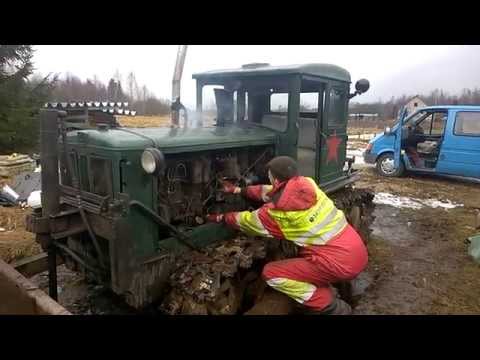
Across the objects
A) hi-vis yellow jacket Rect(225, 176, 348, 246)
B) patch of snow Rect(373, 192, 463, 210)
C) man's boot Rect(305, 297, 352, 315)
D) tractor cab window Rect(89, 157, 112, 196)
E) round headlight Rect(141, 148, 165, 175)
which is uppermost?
round headlight Rect(141, 148, 165, 175)

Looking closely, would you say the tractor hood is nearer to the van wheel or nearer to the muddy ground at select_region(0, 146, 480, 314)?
the muddy ground at select_region(0, 146, 480, 314)

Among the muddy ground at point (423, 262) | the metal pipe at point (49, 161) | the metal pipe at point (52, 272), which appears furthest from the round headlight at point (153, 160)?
the muddy ground at point (423, 262)

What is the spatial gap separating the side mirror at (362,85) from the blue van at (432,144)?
251 inches

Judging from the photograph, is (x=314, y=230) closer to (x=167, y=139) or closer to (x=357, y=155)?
(x=167, y=139)

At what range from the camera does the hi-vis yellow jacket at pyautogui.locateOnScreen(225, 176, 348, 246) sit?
131 inches

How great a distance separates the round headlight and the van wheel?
10227 millimetres

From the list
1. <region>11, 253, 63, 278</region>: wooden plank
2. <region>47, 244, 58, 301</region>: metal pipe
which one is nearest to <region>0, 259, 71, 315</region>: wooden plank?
<region>47, 244, 58, 301</region>: metal pipe

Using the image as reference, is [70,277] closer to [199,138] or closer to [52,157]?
[52,157]

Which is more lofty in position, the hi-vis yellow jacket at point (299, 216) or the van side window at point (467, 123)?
the van side window at point (467, 123)

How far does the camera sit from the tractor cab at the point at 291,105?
4508mm

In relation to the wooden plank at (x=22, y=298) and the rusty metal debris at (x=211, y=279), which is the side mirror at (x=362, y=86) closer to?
the rusty metal debris at (x=211, y=279)

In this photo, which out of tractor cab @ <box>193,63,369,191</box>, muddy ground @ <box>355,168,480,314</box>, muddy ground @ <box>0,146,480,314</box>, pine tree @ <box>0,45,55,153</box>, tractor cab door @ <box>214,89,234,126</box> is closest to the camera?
muddy ground @ <box>0,146,480,314</box>

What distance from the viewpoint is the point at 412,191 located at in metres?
9.99

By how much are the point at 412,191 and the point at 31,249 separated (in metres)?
8.80
